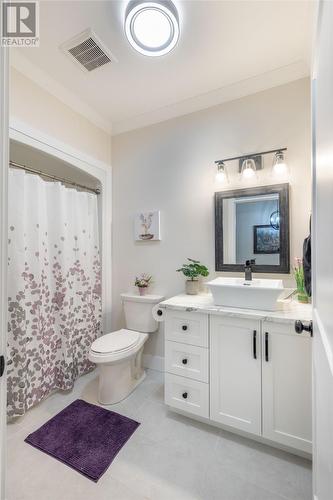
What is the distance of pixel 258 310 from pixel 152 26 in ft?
6.09

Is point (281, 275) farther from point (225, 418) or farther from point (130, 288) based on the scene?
point (130, 288)

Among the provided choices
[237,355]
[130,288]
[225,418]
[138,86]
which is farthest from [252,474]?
[138,86]

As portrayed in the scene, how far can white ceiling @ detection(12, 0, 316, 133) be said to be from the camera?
1.35 metres

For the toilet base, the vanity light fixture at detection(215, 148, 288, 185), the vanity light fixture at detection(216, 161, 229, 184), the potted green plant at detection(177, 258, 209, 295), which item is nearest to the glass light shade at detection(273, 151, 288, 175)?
the vanity light fixture at detection(215, 148, 288, 185)

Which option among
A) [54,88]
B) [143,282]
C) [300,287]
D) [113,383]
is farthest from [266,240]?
[54,88]

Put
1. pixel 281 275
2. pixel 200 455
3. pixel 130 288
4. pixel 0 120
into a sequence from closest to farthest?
1. pixel 0 120
2. pixel 200 455
3. pixel 281 275
4. pixel 130 288

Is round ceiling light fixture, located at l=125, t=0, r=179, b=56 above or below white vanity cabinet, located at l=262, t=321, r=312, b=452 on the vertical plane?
above

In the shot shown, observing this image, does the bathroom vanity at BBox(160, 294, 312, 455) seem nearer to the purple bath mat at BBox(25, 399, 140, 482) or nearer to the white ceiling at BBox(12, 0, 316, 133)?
the purple bath mat at BBox(25, 399, 140, 482)

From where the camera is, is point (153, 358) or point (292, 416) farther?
point (153, 358)

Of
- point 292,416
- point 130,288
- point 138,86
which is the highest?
point 138,86

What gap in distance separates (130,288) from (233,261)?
1.14m

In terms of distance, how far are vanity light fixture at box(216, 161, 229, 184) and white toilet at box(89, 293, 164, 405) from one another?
1209 mm

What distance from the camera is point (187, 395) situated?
5.24 feet

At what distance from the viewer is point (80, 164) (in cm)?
221
